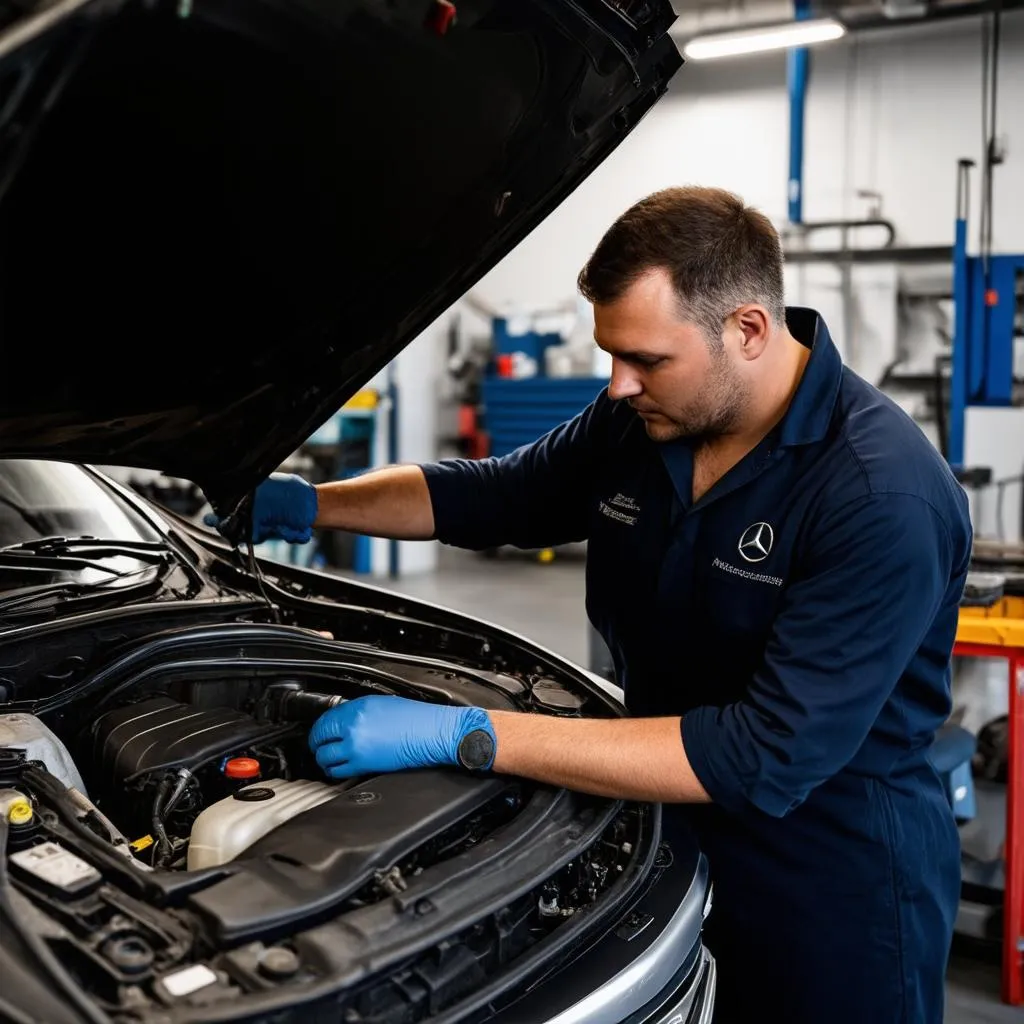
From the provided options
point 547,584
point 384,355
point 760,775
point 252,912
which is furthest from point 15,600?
point 547,584

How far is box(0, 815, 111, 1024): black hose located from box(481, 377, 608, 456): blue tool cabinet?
605cm

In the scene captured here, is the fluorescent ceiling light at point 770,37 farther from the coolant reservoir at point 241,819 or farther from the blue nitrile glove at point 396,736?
the coolant reservoir at point 241,819

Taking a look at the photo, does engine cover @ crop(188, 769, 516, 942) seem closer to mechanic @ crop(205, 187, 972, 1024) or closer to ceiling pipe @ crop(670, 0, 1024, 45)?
mechanic @ crop(205, 187, 972, 1024)

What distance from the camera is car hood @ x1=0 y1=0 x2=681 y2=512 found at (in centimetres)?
103

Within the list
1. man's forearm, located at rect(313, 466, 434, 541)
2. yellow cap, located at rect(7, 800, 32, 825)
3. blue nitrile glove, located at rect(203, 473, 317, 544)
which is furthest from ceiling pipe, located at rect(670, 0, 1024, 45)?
yellow cap, located at rect(7, 800, 32, 825)

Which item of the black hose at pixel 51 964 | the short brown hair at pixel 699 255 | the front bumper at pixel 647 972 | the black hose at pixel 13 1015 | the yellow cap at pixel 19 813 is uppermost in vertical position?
the short brown hair at pixel 699 255

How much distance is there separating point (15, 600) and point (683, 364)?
3.51 feet

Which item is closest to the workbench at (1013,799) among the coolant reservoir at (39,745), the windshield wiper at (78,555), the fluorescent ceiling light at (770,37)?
the windshield wiper at (78,555)

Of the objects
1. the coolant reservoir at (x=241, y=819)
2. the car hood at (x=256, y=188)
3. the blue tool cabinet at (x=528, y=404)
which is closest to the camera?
the car hood at (x=256, y=188)

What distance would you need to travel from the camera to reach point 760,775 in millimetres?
1277

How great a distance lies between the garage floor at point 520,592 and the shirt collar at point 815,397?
246 centimetres

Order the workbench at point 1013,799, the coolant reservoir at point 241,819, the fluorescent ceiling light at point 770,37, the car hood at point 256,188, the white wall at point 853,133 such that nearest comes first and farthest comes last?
the car hood at point 256,188 → the coolant reservoir at point 241,819 → the workbench at point 1013,799 → the fluorescent ceiling light at point 770,37 → the white wall at point 853,133

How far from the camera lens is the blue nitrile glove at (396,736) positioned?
132cm

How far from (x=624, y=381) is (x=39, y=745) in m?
0.88
